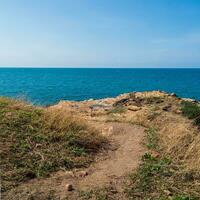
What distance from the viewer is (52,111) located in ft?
35.9

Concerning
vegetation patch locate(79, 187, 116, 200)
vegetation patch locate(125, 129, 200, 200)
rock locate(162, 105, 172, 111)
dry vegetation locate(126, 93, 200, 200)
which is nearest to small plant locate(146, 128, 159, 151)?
dry vegetation locate(126, 93, 200, 200)

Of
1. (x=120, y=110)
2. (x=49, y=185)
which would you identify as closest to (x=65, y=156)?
(x=49, y=185)

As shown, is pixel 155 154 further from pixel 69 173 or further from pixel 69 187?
pixel 69 187

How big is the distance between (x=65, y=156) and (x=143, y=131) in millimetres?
4096

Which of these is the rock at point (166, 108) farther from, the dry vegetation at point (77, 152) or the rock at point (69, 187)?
the rock at point (69, 187)

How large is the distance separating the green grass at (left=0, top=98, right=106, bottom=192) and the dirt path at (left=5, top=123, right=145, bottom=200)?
32 centimetres

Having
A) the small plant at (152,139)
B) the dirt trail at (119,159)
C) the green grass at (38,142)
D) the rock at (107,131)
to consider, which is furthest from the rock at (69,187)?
the rock at (107,131)

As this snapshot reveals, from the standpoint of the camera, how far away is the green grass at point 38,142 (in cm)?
777

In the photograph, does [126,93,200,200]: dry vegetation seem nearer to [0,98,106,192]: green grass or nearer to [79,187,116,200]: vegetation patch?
[79,187,116,200]: vegetation patch

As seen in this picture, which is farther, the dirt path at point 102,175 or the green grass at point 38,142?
the green grass at point 38,142

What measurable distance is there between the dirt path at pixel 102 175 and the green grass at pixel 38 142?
32 cm

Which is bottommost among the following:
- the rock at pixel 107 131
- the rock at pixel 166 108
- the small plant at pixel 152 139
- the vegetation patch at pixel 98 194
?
the vegetation patch at pixel 98 194

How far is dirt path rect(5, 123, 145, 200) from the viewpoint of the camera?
689 centimetres

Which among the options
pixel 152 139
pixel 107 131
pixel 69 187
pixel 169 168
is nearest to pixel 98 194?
pixel 69 187
